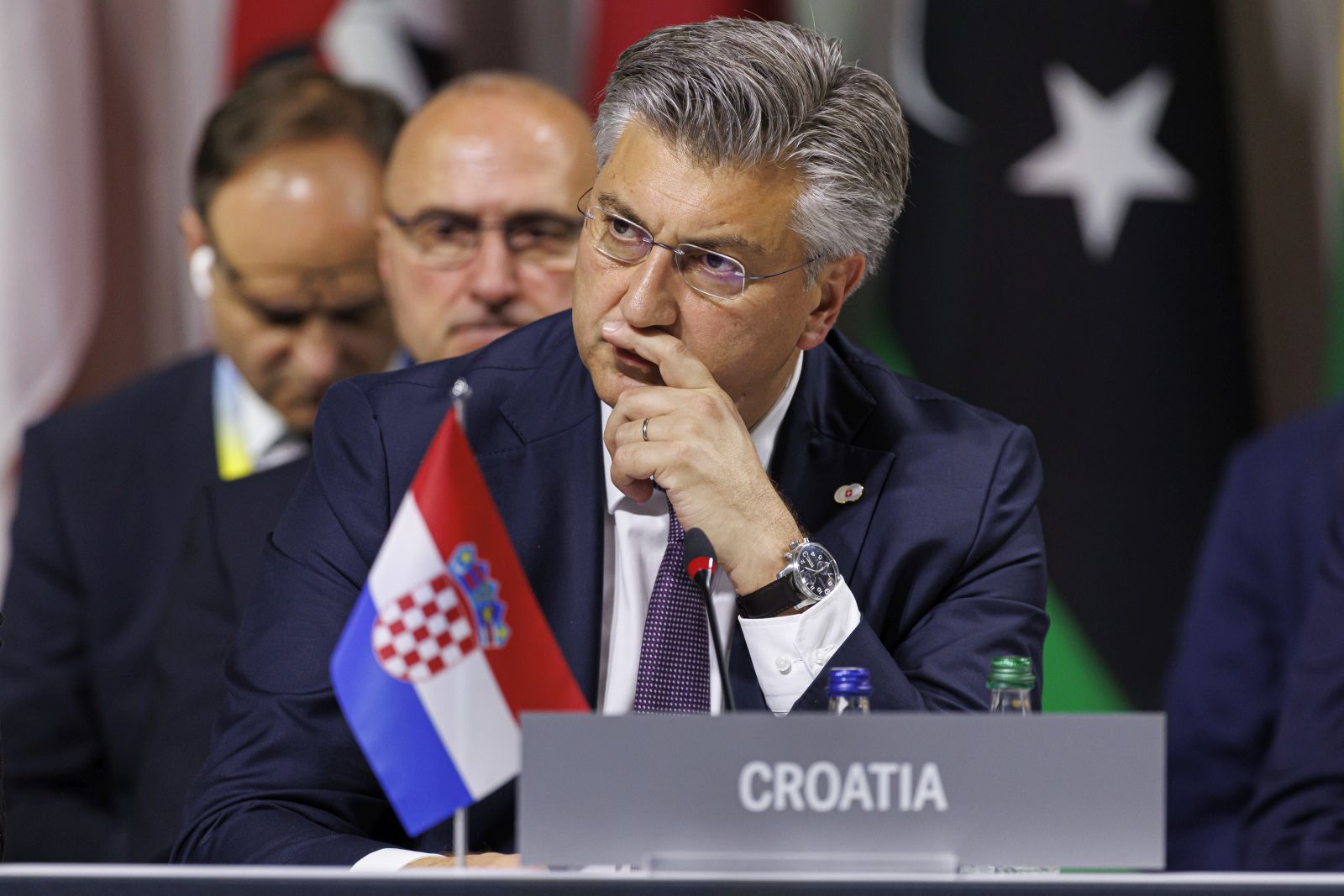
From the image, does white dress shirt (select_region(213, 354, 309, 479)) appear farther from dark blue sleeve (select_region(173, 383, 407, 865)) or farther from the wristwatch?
the wristwatch

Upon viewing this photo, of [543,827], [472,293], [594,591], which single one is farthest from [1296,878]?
[472,293]

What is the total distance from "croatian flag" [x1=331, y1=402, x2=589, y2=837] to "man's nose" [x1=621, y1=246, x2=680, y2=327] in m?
0.44

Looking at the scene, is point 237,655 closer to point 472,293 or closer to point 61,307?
point 472,293

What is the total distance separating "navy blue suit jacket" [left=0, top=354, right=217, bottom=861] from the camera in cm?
315

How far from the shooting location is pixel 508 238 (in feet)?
9.80

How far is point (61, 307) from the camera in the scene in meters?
4.04

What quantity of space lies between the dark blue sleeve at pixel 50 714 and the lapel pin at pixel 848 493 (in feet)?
5.48

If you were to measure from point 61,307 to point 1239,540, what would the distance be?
2722 mm

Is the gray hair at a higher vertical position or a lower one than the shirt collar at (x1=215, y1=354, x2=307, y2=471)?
higher

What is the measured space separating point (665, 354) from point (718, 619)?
354 millimetres

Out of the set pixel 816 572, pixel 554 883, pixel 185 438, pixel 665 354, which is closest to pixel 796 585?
pixel 816 572

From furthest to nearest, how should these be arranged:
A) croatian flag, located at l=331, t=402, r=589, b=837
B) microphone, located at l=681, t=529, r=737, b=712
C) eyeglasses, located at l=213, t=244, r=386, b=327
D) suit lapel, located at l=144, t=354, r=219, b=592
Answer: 1. suit lapel, located at l=144, t=354, r=219, b=592
2. eyeglasses, located at l=213, t=244, r=386, b=327
3. microphone, located at l=681, t=529, r=737, b=712
4. croatian flag, located at l=331, t=402, r=589, b=837

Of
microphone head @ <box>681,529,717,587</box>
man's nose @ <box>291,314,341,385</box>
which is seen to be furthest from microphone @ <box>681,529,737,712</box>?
man's nose @ <box>291,314,341,385</box>

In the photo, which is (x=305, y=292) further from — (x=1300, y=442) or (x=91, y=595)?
(x=1300, y=442)
